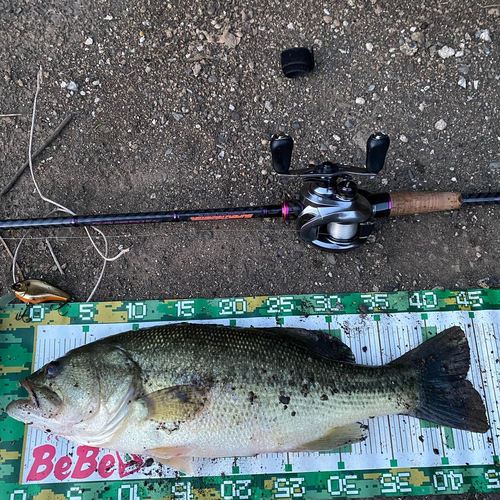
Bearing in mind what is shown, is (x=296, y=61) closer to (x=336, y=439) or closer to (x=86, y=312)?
(x=86, y=312)

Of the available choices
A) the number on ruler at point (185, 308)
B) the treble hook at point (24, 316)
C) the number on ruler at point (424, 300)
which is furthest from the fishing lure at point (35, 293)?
the number on ruler at point (424, 300)

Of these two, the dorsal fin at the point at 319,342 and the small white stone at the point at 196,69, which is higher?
the small white stone at the point at 196,69

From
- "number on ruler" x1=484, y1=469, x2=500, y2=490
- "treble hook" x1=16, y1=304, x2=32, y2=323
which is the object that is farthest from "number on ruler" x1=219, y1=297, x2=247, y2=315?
"number on ruler" x1=484, y1=469, x2=500, y2=490

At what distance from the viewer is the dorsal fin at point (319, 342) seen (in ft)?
8.64

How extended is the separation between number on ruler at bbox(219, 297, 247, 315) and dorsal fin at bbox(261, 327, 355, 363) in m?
0.40

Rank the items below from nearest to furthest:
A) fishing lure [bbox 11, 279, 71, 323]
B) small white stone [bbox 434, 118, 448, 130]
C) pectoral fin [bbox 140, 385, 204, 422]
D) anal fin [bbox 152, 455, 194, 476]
→ 1. pectoral fin [bbox 140, 385, 204, 422]
2. anal fin [bbox 152, 455, 194, 476]
3. fishing lure [bbox 11, 279, 71, 323]
4. small white stone [bbox 434, 118, 448, 130]

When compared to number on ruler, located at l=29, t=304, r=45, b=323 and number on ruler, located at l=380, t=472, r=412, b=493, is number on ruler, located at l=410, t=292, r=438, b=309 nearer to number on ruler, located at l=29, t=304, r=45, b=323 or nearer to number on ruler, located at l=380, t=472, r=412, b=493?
number on ruler, located at l=380, t=472, r=412, b=493

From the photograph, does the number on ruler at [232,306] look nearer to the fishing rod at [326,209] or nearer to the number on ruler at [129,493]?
the fishing rod at [326,209]

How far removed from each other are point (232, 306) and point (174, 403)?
35.5 inches

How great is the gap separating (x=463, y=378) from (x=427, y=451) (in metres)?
0.60

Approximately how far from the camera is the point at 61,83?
3326 millimetres

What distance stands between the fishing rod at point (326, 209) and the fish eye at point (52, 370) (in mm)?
1008

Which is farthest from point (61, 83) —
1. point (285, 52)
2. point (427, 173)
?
point (427, 173)

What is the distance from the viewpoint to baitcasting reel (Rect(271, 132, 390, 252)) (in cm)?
238
